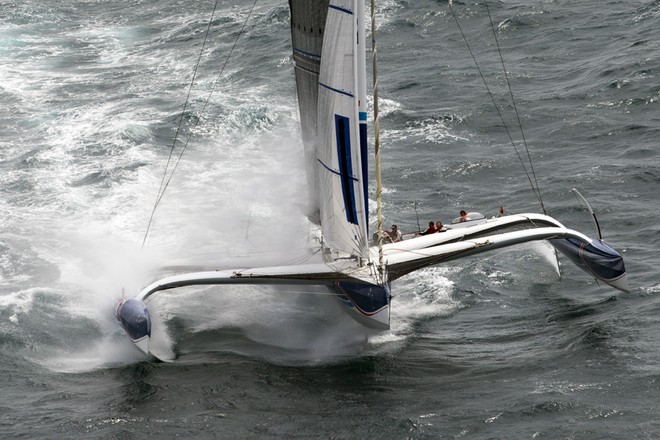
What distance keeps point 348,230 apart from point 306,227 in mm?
5672

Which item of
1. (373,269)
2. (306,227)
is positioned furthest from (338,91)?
(306,227)

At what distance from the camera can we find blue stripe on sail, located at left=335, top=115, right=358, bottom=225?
690 inches

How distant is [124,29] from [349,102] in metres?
31.2

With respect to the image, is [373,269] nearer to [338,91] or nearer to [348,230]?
[348,230]

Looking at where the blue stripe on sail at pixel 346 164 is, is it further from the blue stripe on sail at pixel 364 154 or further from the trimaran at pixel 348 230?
the blue stripe on sail at pixel 364 154

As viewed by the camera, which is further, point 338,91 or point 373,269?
point 373,269

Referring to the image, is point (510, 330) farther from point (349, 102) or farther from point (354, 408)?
point (349, 102)

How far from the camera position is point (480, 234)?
20750 millimetres

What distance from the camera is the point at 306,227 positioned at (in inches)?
948

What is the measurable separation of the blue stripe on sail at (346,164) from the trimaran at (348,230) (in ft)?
0.05

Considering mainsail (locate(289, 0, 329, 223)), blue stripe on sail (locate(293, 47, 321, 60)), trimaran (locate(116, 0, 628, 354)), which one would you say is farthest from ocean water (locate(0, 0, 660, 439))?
blue stripe on sail (locate(293, 47, 321, 60))

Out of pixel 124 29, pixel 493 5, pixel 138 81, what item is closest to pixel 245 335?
pixel 138 81

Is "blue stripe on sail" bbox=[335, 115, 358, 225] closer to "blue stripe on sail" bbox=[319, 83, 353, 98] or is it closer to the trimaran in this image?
the trimaran

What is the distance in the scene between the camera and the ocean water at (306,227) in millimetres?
16812
